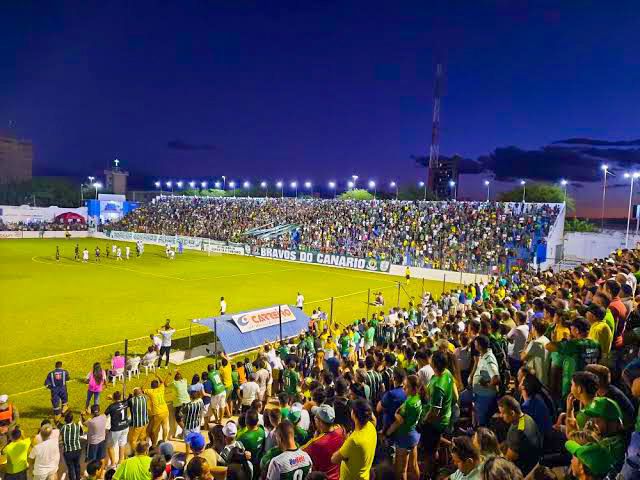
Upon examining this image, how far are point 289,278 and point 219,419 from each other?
25813mm

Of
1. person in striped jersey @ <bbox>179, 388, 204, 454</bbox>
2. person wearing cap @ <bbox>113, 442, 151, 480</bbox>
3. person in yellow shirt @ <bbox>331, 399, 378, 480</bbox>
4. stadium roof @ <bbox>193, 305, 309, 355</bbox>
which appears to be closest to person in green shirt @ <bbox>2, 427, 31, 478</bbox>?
person in striped jersey @ <bbox>179, 388, 204, 454</bbox>

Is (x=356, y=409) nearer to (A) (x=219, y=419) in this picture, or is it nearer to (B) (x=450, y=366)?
(B) (x=450, y=366)

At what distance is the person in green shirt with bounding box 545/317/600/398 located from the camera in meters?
5.83

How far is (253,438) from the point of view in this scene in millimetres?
5441

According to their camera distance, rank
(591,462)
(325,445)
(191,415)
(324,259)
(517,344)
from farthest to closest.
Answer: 1. (324,259)
2. (191,415)
3. (517,344)
4. (325,445)
5. (591,462)

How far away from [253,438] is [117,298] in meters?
→ 23.7

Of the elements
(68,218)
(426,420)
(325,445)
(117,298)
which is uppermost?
(325,445)

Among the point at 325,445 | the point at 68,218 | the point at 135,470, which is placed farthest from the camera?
the point at 68,218

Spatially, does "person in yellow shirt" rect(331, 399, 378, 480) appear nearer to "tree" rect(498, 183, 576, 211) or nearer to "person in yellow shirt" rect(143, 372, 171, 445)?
"person in yellow shirt" rect(143, 372, 171, 445)

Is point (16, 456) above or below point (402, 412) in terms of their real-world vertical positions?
below

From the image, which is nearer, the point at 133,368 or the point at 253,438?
the point at 253,438

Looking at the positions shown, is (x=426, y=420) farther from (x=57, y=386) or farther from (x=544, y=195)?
(x=544, y=195)

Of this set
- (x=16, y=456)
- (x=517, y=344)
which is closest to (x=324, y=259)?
(x=517, y=344)

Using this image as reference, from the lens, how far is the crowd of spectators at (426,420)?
13.1 ft
